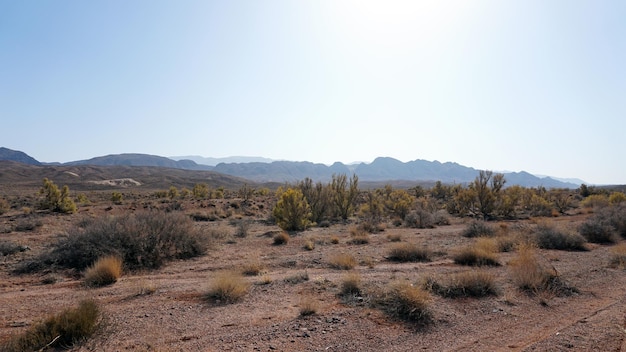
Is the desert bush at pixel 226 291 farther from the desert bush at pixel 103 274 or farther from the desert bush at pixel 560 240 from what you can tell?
the desert bush at pixel 560 240

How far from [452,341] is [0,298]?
9615 mm

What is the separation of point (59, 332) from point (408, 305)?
5964 millimetres

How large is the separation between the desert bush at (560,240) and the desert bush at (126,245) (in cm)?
1394

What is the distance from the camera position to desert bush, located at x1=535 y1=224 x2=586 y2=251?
14.3 meters

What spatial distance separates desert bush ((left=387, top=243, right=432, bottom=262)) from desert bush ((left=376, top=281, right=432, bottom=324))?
5252 millimetres

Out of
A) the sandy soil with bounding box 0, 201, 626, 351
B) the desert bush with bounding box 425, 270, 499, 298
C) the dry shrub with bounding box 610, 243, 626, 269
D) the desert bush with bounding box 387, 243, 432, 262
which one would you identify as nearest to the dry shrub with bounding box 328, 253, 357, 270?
the sandy soil with bounding box 0, 201, 626, 351

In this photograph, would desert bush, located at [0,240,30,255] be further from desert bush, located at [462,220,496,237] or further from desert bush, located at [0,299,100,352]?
desert bush, located at [462,220,496,237]

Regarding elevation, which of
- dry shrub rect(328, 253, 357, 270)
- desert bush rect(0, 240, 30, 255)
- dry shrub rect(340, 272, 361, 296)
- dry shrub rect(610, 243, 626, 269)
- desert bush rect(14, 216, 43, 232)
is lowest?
desert bush rect(14, 216, 43, 232)

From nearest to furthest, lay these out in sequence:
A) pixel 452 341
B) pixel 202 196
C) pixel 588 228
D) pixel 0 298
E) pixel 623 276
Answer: pixel 452 341 → pixel 0 298 → pixel 623 276 → pixel 588 228 → pixel 202 196

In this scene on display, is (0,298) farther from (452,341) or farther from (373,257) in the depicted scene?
(373,257)

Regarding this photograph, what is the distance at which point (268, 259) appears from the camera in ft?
42.4

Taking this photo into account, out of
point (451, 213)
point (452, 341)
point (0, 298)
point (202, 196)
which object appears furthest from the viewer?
point (202, 196)

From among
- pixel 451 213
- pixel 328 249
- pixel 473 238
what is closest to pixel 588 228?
pixel 473 238

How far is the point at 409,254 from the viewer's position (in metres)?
12.6
